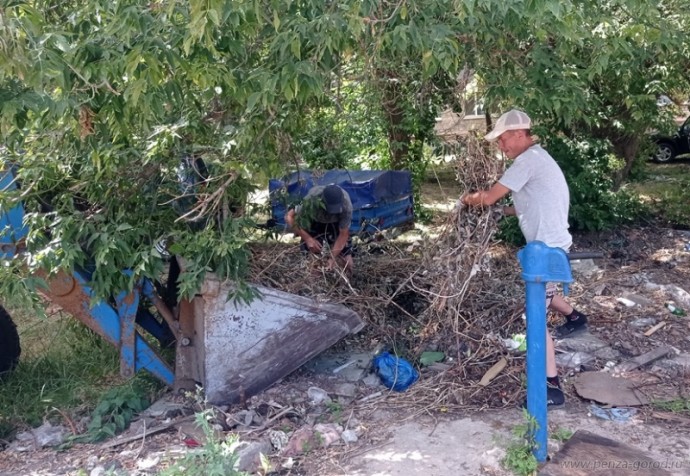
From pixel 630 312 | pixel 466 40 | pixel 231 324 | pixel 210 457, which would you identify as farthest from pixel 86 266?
pixel 630 312

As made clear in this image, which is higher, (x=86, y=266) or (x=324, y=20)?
(x=324, y=20)

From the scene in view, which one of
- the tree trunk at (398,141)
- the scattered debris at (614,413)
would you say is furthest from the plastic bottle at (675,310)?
the tree trunk at (398,141)

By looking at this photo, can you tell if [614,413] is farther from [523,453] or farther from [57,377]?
[57,377]

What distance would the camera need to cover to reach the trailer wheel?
6.09 metres

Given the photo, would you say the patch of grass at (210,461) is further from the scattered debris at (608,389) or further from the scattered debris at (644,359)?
Result: the scattered debris at (644,359)

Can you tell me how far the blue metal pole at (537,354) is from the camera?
374 cm

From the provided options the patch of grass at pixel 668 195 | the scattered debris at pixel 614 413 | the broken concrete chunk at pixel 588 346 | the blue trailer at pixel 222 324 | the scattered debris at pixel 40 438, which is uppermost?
the blue trailer at pixel 222 324

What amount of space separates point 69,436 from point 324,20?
3310mm

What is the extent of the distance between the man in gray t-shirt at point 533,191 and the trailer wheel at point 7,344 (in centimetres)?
401

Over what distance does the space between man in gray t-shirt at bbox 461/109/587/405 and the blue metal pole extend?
74cm

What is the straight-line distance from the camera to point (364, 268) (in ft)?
20.6

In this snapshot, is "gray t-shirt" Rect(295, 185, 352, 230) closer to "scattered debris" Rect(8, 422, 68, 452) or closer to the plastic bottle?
"scattered debris" Rect(8, 422, 68, 452)

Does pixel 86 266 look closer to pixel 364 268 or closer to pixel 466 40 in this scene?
pixel 364 268

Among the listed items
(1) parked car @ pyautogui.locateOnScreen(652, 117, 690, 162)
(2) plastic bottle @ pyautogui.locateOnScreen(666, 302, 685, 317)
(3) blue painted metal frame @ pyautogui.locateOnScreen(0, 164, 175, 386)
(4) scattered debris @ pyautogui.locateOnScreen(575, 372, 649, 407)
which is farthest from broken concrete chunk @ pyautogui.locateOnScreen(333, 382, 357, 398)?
(1) parked car @ pyautogui.locateOnScreen(652, 117, 690, 162)
